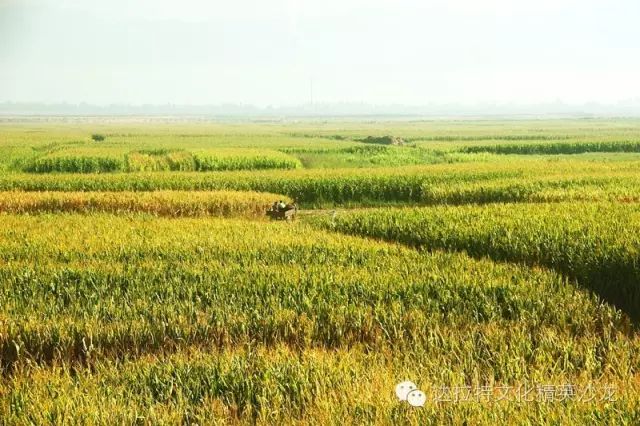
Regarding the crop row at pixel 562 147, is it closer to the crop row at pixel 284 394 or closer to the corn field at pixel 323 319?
the corn field at pixel 323 319

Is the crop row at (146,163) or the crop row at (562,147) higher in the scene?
the crop row at (146,163)

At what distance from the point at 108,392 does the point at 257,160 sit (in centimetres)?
3291

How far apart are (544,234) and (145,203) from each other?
1274 cm

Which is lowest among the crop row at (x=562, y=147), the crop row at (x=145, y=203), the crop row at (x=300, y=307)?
the crop row at (x=562, y=147)

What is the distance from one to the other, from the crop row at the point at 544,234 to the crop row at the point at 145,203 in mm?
4823

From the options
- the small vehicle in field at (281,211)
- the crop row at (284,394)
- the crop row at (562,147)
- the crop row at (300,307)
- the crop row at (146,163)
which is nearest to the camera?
the crop row at (284,394)

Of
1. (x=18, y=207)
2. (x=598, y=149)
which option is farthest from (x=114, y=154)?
(x=598, y=149)

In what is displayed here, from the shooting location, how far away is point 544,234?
1120cm

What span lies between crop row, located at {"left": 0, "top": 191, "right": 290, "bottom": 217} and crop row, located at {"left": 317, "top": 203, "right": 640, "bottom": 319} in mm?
4823

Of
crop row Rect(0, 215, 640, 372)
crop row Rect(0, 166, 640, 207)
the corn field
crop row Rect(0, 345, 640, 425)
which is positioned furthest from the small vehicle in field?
crop row Rect(0, 345, 640, 425)

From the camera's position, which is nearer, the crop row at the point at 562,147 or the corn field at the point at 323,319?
the corn field at the point at 323,319

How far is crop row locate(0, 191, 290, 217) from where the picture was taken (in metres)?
19.7

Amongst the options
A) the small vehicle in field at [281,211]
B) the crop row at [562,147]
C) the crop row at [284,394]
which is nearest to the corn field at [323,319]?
the crop row at [284,394]

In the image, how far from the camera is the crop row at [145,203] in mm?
19719
